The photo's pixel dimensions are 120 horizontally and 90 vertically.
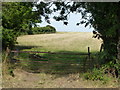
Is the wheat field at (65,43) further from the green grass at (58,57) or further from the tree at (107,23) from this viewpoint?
the tree at (107,23)

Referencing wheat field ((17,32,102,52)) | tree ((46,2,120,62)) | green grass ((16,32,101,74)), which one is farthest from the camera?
wheat field ((17,32,102,52))

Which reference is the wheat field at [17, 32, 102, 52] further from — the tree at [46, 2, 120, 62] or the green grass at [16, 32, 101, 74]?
the tree at [46, 2, 120, 62]

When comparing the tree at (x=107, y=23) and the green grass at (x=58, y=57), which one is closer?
the tree at (x=107, y=23)

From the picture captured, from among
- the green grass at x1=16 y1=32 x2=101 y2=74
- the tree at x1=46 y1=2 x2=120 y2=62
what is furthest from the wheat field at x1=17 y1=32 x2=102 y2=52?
the tree at x1=46 y1=2 x2=120 y2=62

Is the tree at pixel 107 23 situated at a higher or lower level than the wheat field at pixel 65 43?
higher

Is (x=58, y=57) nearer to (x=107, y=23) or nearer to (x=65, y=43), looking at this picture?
(x=107, y=23)

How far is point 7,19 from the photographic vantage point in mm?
13328

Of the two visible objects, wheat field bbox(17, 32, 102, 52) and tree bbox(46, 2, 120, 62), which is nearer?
tree bbox(46, 2, 120, 62)

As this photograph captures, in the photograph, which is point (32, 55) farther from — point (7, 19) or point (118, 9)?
point (118, 9)

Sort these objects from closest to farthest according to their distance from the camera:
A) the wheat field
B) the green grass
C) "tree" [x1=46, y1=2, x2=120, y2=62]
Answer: "tree" [x1=46, y1=2, x2=120, y2=62] < the green grass < the wheat field

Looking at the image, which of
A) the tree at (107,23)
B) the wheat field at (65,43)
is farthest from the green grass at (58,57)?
the tree at (107,23)

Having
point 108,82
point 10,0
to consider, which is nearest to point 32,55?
point 10,0

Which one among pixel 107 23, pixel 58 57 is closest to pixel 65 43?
pixel 58 57

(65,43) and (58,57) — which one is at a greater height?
(58,57)
